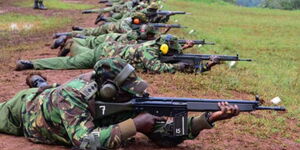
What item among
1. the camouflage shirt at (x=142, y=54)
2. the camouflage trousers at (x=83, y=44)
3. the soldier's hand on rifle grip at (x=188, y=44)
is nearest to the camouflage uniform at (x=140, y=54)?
the camouflage shirt at (x=142, y=54)

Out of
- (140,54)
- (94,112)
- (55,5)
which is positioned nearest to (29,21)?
(55,5)

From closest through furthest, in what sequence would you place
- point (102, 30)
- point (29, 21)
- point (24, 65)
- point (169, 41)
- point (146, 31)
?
1. point (169, 41)
2. point (24, 65)
3. point (146, 31)
4. point (102, 30)
5. point (29, 21)

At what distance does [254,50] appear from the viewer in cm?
1688

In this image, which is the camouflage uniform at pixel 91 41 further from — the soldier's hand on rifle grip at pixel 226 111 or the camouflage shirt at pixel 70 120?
the soldier's hand on rifle grip at pixel 226 111

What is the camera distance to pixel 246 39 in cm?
1998

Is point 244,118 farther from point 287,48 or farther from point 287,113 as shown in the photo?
point 287,48

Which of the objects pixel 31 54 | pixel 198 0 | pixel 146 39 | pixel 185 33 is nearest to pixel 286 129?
pixel 146 39

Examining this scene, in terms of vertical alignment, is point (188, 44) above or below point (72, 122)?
below

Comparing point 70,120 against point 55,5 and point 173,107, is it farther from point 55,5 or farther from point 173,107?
point 55,5

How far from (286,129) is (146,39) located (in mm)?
4643

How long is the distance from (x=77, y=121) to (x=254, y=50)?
13063 millimetres

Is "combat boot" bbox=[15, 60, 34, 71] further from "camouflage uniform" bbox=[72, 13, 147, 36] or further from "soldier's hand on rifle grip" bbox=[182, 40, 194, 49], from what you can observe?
"camouflage uniform" bbox=[72, 13, 147, 36]

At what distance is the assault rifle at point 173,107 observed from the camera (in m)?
4.70

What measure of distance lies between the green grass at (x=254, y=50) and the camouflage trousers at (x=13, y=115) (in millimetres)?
2743
